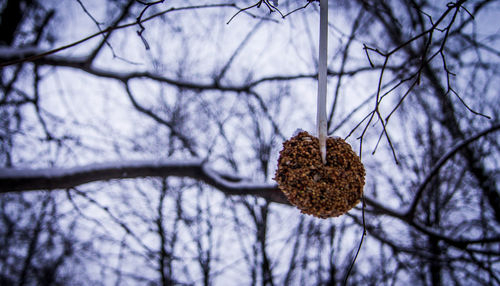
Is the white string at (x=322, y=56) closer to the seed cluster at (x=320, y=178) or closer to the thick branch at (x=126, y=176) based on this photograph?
the seed cluster at (x=320, y=178)

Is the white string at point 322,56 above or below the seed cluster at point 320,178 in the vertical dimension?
above

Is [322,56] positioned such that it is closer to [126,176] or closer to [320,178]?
[320,178]

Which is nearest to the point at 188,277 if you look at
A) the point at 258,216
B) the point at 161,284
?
the point at 161,284

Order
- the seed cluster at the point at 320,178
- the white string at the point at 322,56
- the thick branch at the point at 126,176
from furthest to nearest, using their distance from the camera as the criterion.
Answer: the thick branch at the point at 126,176, the seed cluster at the point at 320,178, the white string at the point at 322,56

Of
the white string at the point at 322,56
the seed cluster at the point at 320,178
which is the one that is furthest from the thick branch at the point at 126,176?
the white string at the point at 322,56

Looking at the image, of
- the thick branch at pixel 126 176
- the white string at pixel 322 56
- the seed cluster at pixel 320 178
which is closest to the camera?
the white string at pixel 322 56

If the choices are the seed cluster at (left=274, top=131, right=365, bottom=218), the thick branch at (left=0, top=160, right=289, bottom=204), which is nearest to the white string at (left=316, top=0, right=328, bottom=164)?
the seed cluster at (left=274, top=131, right=365, bottom=218)

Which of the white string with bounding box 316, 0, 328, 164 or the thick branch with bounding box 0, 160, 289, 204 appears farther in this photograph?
the thick branch with bounding box 0, 160, 289, 204

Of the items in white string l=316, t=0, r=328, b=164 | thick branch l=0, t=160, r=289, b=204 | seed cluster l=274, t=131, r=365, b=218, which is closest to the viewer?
white string l=316, t=0, r=328, b=164

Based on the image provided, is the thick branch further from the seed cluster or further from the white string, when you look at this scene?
the white string
